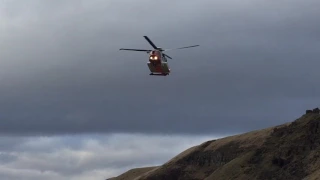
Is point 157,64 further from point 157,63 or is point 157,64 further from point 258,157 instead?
point 258,157

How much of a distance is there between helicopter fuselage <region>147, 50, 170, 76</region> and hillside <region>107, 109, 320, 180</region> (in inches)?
1179

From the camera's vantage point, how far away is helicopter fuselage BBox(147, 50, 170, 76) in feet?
272

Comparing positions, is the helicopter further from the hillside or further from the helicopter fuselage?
the hillside

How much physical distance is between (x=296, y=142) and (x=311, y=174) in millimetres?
17319

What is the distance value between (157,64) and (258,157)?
1883 inches

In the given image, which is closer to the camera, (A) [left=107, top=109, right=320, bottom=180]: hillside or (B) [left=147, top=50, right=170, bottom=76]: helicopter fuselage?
(B) [left=147, top=50, right=170, bottom=76]: helicopter fuselage

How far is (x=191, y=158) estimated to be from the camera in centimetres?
14975

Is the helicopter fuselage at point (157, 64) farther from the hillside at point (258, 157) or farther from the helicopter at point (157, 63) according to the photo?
the hillside at point (258, 157)

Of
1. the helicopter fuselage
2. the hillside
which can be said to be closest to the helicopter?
the helicopter fuselage

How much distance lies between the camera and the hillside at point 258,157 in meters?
116

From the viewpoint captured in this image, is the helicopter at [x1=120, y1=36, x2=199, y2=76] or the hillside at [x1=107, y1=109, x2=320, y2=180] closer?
the helicopter at [x1=120, y1=36, x2=199, y2=76]

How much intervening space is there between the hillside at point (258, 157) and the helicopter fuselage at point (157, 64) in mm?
29937

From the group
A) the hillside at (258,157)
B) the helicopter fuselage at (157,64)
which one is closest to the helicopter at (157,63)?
the helicopter fuselage at (157,64)

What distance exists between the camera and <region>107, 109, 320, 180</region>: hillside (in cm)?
11612
